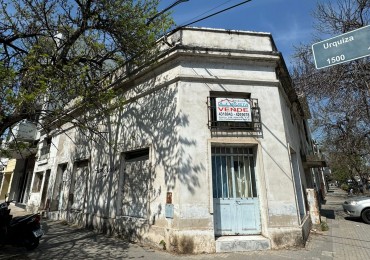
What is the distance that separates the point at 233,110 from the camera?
7836mm

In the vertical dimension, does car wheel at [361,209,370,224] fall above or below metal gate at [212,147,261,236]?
below

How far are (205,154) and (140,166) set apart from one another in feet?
8.12

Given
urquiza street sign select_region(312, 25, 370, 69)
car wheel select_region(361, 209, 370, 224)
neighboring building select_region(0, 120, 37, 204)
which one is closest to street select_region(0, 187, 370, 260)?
car wheel select_region(361, 209, 370, 224)

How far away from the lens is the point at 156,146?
7875 mm

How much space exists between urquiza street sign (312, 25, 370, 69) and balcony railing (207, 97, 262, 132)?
329 cm

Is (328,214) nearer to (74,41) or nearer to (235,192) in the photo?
(235,192)

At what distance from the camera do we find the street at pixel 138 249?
6242 millimetres

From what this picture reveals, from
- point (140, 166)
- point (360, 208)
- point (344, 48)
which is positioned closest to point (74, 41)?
point (140, 166)

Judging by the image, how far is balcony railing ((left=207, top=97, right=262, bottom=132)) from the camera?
7642 millimetres

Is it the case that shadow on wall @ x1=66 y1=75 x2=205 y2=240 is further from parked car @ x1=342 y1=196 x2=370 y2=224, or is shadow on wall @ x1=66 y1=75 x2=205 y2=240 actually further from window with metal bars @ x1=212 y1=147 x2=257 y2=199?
parked car @ x1=342 y1=196 x2=370 y2=224

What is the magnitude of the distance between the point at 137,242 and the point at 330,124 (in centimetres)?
1226

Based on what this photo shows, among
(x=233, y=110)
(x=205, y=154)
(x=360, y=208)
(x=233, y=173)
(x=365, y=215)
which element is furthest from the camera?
(x=360, y=208)

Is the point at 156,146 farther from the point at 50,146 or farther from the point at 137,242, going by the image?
the point at 50,146

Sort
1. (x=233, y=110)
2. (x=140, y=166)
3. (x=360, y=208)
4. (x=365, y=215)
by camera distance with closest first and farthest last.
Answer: (x=233, y=110) → (x=140, y=166) → (x=365, y=215) → (x=360, y=208)
